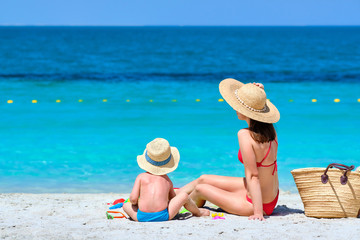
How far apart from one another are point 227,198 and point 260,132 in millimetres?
641

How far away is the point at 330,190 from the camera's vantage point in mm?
4387

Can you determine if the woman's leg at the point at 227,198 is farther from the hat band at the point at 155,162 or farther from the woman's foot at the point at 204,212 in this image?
the hat band at the point at 155,162

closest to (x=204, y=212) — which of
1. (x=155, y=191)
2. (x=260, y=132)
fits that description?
(x=155, y=191)

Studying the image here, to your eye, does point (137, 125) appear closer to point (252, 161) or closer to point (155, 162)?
point (155, 162)

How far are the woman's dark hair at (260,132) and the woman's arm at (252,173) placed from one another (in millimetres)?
51

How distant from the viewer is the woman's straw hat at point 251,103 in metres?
4.38

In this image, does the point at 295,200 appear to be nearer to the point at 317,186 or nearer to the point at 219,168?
the point at 317,186

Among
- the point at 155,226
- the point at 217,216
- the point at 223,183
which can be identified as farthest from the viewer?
the point at 223,183

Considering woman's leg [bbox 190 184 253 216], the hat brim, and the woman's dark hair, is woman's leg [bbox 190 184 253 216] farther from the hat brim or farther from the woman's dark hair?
the woman's dark hair

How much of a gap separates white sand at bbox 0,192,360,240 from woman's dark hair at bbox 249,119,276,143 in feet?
2.13

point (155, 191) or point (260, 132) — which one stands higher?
point (260, 132)

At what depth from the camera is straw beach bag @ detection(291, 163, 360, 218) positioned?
4.33 metres

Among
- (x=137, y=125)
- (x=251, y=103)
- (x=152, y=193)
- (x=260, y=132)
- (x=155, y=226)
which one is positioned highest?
(x=137, y=125)

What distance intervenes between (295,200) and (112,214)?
1.95m
